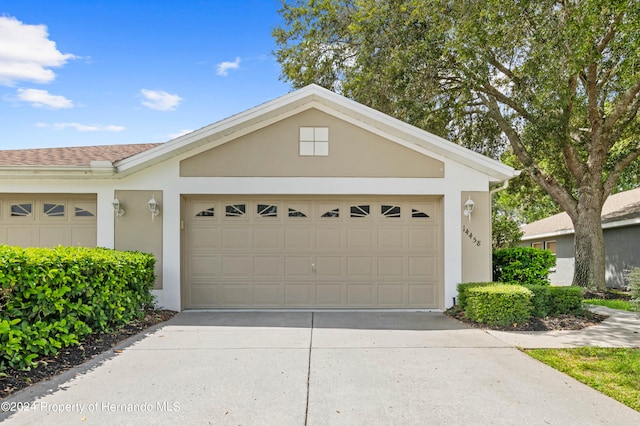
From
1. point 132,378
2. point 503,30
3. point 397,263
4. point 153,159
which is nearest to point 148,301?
point 153,159

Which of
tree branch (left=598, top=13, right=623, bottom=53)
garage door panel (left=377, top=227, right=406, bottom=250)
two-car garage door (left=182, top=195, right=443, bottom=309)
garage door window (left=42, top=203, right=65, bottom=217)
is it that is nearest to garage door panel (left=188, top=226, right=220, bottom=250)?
two-car garage door (left=182, top=195, right=443, bottom=309)

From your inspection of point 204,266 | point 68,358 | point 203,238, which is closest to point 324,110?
Result: point 203,238

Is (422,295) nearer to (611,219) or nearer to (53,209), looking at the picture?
(53,209)

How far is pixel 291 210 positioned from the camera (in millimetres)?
8438

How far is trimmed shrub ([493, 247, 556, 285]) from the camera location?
9461 millimetres

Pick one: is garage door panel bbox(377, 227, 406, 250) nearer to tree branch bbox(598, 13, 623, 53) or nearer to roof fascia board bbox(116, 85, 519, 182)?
roof fascia board bbox(116, 85, 519, 182)

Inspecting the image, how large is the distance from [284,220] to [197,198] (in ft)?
6.08

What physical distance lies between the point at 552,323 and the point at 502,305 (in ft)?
3.31

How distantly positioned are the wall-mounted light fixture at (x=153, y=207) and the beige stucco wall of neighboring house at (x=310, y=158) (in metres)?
0.97

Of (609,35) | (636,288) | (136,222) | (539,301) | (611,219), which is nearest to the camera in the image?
(636,288)

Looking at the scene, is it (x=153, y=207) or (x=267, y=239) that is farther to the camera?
(x=267, y=239)

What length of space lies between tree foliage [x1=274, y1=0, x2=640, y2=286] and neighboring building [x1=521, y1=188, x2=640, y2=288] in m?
2.10

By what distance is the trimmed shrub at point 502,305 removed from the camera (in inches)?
268

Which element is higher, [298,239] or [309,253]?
[298,239]
